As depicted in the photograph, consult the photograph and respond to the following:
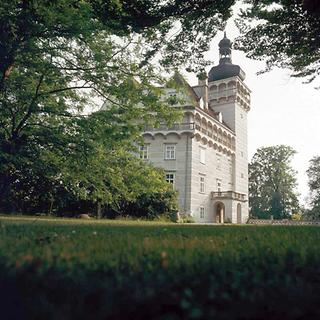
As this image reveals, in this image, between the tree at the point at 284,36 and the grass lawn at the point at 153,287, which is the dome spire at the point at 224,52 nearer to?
the tree at the point at 284,36

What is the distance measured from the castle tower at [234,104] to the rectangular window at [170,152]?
48.6ft

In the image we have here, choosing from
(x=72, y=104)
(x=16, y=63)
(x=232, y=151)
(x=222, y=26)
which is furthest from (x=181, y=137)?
(x=222, y=26)

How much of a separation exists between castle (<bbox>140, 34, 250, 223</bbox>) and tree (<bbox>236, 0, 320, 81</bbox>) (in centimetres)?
2351

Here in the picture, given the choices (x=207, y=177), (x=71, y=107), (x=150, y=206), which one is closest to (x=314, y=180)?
(x=207, y=177)

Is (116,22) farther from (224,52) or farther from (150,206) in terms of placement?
(224,52)

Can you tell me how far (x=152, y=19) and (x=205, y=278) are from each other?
842cm

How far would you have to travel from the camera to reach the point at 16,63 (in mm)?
16156

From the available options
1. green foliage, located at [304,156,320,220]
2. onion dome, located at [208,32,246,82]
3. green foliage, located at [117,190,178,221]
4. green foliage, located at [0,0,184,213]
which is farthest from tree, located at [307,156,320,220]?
green foliage, located at [0,0,184,213]

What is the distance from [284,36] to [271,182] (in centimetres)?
6882

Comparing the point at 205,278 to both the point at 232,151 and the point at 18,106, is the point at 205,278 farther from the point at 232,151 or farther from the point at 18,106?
the point at 232,151

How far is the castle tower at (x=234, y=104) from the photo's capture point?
183 ft

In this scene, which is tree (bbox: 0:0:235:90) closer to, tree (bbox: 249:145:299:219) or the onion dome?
the onion dome

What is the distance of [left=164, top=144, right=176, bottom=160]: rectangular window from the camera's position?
44.5 metres

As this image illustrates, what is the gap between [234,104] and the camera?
55688mm
